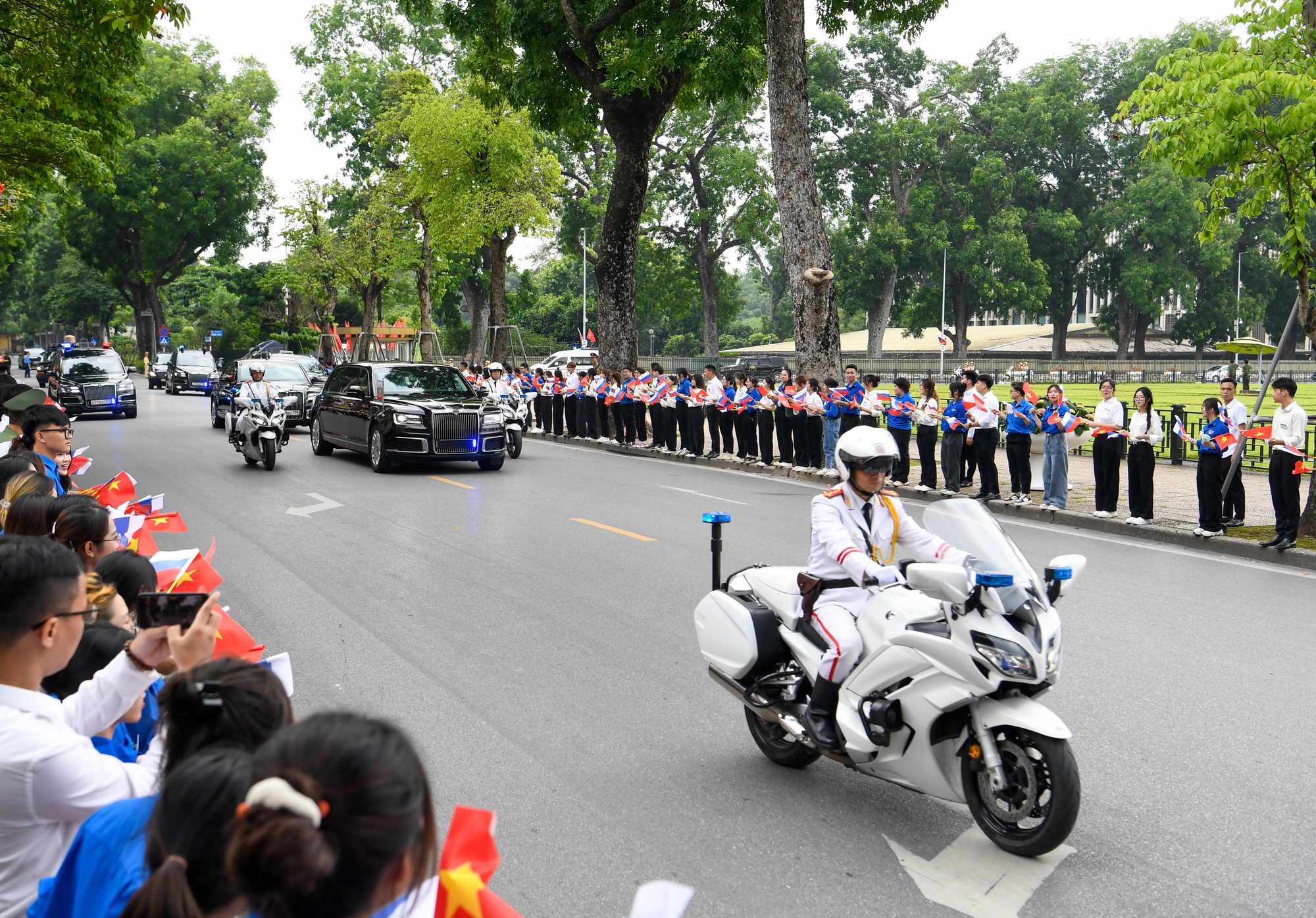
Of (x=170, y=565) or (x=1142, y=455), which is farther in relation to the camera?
(x=1142, y=455)

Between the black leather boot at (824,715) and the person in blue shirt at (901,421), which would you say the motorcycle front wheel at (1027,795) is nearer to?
the black leather boot at (824,715)

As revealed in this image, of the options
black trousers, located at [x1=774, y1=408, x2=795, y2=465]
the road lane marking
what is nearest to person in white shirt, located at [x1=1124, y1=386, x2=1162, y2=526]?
the road lane marking

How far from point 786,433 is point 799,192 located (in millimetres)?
4394

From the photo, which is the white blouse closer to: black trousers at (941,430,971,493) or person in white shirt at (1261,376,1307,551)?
person in white shirt at (1261,376,1307,551)

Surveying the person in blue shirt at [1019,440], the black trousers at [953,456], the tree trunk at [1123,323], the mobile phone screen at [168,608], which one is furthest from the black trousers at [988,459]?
the tree trunk at [1123,323]

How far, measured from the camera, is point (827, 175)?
207 feet

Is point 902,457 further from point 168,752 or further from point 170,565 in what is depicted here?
point 168,752

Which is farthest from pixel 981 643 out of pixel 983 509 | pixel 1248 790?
pixel 1248 790

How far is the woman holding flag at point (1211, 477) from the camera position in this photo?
12117mm

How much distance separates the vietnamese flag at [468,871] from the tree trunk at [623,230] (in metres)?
23.3

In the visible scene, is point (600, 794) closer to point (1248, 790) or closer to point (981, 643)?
point (981, 643)

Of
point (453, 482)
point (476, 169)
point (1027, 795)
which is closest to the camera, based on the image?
point (1027, 795)

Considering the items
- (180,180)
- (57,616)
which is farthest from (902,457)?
(180,180)

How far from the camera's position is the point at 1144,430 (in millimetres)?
13047
